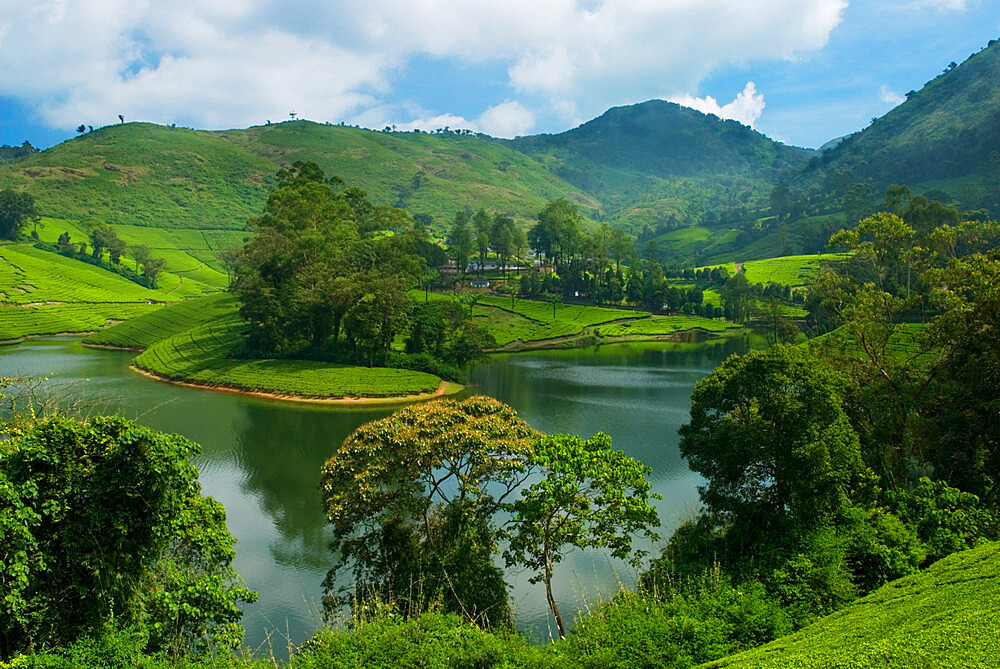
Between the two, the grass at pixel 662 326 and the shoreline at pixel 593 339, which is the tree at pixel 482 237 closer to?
the shoreline at pixel 593 339

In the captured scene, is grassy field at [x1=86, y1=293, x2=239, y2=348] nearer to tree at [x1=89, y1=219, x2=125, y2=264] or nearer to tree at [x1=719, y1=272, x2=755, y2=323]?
tree at [x1=89, y1=219, x2=125, y2=264]

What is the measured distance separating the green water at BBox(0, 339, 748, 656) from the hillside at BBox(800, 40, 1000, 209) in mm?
102096

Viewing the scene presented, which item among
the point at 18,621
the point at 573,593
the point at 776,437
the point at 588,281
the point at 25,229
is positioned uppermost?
the point at 25,229

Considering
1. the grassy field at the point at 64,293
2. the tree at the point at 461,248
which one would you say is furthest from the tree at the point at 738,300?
the grassy field at the point at 64,293

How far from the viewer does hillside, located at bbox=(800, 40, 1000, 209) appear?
133 metres

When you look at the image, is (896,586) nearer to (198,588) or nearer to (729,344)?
(198,588)

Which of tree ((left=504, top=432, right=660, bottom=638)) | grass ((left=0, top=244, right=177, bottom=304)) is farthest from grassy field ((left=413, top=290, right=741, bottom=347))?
tree ((left=504, top=432, right=660, bottom=638))

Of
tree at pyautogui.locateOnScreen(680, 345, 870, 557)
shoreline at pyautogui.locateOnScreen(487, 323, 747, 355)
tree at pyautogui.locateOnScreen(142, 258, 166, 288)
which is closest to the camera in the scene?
tree at pyautogui.locateOnScreen(680, 345, 870, 557)

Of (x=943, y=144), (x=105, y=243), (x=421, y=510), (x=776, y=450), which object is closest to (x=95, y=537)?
(x=421, y=510)

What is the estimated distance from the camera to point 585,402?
149 feet

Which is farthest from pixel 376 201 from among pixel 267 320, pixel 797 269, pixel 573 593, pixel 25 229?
pixel 573 593

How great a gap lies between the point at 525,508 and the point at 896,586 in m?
7.65

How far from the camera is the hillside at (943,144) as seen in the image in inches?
5231

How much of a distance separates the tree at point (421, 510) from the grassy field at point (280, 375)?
107 feet
